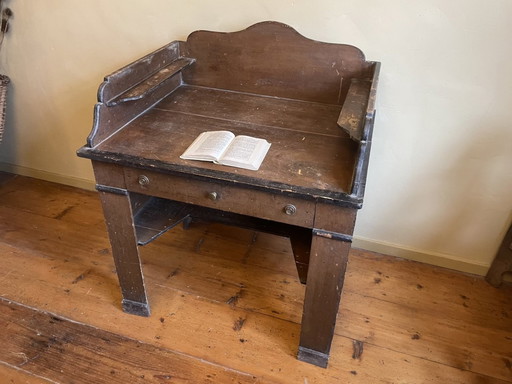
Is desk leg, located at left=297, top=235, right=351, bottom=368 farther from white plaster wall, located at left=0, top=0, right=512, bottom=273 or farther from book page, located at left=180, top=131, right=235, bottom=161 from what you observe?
white plaster wall, located at left=0, top=0, right=512, bottom=273

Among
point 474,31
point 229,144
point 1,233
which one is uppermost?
point 474,31

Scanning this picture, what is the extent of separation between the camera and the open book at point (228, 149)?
1201 mm

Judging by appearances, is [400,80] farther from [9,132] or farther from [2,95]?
[9,132]

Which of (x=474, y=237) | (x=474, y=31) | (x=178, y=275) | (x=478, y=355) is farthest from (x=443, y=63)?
(x=178, y=275)

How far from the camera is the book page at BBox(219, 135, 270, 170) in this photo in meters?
1.20

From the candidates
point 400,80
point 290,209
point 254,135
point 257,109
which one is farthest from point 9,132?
point 400,80

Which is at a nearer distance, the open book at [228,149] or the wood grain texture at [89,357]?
the open book at [228,149]

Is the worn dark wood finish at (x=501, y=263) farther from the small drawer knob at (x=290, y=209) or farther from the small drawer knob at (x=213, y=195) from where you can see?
the small drawer knob at (x=213, y=195)

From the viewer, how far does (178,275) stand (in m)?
1.86

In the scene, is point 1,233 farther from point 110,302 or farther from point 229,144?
point 229,144

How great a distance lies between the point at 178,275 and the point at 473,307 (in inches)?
50.5

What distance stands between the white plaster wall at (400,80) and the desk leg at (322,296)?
2.34 feet

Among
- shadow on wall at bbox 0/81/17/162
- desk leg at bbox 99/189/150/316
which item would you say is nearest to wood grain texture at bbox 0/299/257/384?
desk leg at bbox 99/189/150/316

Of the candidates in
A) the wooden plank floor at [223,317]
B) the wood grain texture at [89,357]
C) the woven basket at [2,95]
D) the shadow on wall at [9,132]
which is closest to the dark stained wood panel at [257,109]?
the wooden plank floor at [223,317]
